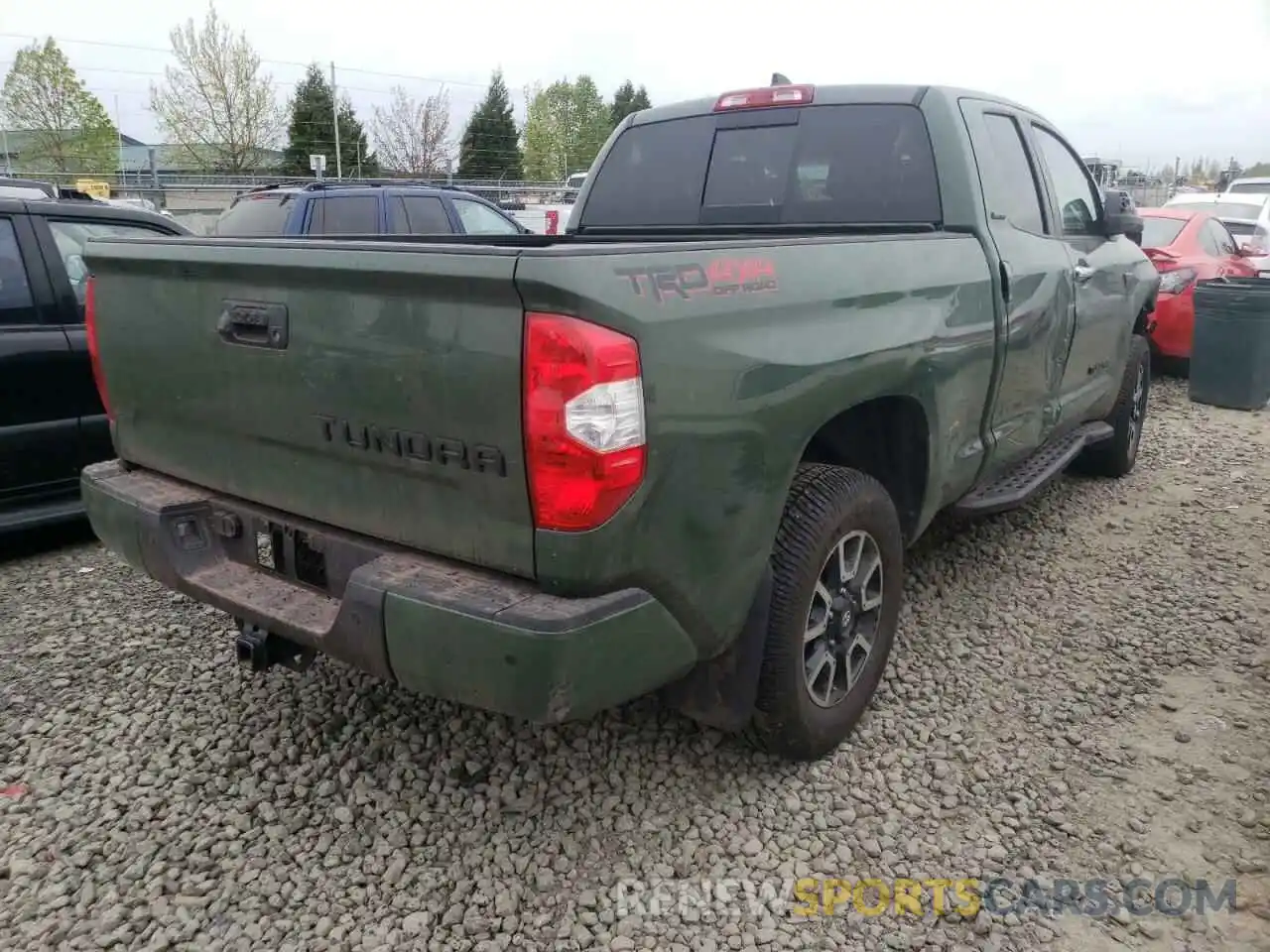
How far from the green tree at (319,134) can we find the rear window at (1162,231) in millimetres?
41370

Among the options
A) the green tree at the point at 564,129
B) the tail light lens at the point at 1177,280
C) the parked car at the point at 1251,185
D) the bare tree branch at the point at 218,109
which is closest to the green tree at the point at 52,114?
the bare tree branch at the point at 218,109

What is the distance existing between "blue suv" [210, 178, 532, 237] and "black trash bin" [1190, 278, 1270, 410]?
5.96 meters

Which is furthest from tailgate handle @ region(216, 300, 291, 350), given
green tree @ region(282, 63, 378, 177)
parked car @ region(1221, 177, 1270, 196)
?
green tree @ region(282, 63, 378, 177)

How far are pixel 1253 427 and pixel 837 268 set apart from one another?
6420 mm

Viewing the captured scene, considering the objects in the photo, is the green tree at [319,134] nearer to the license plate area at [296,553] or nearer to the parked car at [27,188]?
the parked car at [27,188]

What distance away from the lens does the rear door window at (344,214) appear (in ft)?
31.5

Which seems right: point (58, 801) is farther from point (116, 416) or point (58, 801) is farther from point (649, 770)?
point (649, 770)

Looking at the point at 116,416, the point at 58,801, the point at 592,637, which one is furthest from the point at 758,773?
the point at 116,416

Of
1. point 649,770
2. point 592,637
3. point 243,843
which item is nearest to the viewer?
point 592,637

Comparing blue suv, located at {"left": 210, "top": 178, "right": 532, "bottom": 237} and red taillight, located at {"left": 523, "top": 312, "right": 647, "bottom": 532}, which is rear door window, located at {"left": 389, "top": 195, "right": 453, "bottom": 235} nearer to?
blue suv, located at {"left": 210, "top": 178, "right": 532, "bottom": 237}

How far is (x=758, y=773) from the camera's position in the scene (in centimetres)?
299

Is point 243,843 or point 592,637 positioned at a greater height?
point 592,637

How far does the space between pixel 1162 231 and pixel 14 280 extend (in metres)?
9.53

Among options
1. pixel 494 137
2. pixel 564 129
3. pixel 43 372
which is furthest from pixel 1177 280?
pixel 564 129
